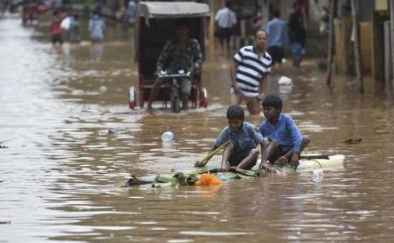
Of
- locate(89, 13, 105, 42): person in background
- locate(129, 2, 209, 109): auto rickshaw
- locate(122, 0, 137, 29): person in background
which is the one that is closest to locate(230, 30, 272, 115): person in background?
locate(129, 2, 209, 109): auto rickshaw

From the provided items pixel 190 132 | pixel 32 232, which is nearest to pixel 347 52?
pixel 190 132

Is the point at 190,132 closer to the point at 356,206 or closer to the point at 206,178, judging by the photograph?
the point at 206,178

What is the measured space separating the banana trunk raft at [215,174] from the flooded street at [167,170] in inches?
5.5

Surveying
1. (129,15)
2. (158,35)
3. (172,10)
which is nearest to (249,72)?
(172,10)

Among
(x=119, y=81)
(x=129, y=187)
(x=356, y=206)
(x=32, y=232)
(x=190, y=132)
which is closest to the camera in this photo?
(x=32, y=232)

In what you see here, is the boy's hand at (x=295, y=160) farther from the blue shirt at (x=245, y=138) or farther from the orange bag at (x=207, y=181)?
the orange bag at (x=207, y=181)

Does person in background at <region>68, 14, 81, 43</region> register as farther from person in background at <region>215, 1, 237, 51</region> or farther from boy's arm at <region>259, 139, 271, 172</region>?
boy's arm at <region>259, 139, 271, 172</region>

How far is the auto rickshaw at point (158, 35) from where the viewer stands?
20750mm

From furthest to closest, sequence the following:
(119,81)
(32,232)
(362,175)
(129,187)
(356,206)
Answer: (119,81) < (362,175) < (129,187) < (356,206) < (32,232)

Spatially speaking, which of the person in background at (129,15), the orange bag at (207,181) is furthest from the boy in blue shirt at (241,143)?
the person in background at (129,15)

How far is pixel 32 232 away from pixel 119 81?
1982 centimetres

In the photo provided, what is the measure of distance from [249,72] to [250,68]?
0.20 ft

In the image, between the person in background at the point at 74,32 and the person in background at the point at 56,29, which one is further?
the person in background at the point at 74,32

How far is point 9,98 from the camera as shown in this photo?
24.0 meters
